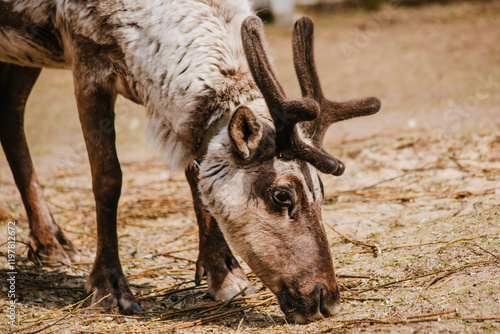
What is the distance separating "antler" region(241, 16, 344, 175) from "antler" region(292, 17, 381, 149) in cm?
20

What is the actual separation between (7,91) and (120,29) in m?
1.83

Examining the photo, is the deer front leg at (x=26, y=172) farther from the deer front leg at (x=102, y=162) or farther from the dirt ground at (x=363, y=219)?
the deer front leg at (x=102, y=162)

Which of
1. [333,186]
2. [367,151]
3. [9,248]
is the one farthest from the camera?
[367,151]

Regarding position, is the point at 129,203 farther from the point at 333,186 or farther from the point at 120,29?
the point at 120,29

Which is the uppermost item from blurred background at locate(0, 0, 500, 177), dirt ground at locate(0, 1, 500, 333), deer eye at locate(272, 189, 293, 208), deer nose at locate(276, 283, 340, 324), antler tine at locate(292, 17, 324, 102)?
antler tine at locate(292, 17, 324, 102)

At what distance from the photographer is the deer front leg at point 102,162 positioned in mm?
3578

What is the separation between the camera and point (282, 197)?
124 inches

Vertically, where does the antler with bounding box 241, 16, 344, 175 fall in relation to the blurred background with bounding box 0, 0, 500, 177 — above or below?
above

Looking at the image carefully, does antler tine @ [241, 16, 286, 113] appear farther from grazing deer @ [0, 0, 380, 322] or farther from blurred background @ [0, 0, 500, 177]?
blurred background @ [0, 0, 500, 177]

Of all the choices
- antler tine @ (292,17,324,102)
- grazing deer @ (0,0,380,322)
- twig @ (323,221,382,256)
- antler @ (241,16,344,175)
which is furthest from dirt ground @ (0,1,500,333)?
antler tine @ (292,17,324,102)

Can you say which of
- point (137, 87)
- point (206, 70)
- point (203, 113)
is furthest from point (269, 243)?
point (137, 87)

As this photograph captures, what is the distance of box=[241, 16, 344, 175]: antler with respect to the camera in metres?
3.06

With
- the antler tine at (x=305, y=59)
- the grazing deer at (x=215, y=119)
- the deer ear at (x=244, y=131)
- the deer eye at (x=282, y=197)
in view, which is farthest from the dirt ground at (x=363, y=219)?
the antler tine at (x=305, y=59)

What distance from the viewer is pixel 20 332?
3029 millimetres
